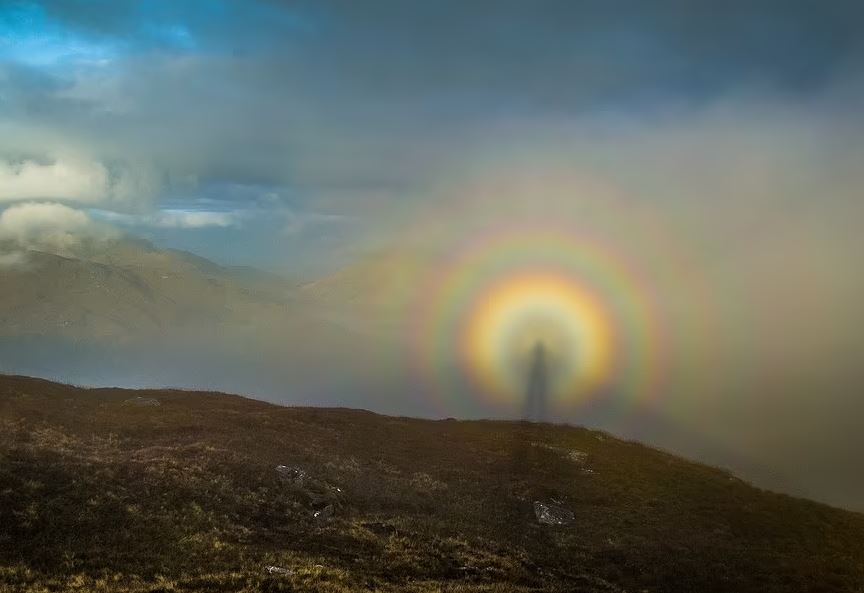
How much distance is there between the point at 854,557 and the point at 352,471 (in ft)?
130

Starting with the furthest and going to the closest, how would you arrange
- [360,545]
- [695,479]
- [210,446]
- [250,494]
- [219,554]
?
[695,479] → [210,446] → [250,494] → [360,545] → [219,554]

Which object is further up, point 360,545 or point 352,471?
point 352,471

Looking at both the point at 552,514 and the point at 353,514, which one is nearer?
the point at 353,514

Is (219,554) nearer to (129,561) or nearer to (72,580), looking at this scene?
(129,561)

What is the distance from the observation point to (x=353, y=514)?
40.5 meters

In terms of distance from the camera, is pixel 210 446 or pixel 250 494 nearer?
pixel 250 494

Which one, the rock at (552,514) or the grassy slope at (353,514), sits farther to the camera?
the rock at (552,514)

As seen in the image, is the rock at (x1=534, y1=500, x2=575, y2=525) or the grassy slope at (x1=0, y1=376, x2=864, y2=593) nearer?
the grassy slope at (x1=0, y1=376, x2=864, y2=593)

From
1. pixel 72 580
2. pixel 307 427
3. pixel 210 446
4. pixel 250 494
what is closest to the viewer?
pixel 72 580

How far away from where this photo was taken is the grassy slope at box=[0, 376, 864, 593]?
28.1 m

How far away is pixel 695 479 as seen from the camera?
61.0m

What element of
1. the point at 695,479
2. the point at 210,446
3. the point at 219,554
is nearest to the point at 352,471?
the point at 210,446

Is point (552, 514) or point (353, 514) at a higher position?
point (552, 514)

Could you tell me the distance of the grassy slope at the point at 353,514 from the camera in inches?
1105
